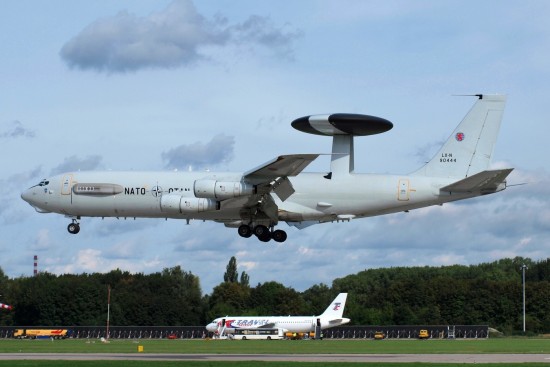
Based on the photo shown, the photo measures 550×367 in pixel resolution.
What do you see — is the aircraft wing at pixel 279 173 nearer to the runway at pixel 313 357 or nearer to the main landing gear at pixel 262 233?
the main landing gear at pixel 262 233

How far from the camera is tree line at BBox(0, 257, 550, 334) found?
138 metres

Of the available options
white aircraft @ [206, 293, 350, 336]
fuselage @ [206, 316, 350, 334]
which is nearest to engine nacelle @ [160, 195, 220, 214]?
white aircraft @ [206, 293, 350, 336]

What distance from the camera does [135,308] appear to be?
139000mm

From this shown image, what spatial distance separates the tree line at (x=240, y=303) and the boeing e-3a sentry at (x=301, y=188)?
62.8 m

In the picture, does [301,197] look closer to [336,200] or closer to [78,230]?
[336,200]

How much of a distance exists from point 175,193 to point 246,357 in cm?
1145

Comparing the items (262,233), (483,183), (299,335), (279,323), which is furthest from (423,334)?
(483,183)

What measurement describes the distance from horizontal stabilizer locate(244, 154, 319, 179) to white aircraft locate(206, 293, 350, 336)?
4855cm

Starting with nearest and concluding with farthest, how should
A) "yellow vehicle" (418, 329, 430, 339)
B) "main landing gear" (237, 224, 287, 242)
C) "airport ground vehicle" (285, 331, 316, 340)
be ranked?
"main landing gear" (237, 224, 287, 242)
"airport ground vehicle" (285, 331, 316, 340)
"yellow vehicle" (418, 329, 430, 339)

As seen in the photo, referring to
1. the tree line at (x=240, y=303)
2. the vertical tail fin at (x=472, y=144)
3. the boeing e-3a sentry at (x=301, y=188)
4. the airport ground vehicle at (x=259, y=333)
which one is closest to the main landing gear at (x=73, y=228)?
the boeing e-3a sentry at (x=301, y=188)

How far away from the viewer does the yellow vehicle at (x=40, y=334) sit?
115 m

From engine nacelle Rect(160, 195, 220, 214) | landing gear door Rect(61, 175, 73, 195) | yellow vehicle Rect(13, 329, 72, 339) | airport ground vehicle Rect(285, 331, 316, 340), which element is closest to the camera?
engine nacelle Rect(160, 195, 220, 214)

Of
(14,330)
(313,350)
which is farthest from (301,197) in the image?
(14,330)

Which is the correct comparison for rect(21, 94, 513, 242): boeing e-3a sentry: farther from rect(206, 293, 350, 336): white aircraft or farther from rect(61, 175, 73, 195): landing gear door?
rect(206, 293, 350, 336): white aircraft
